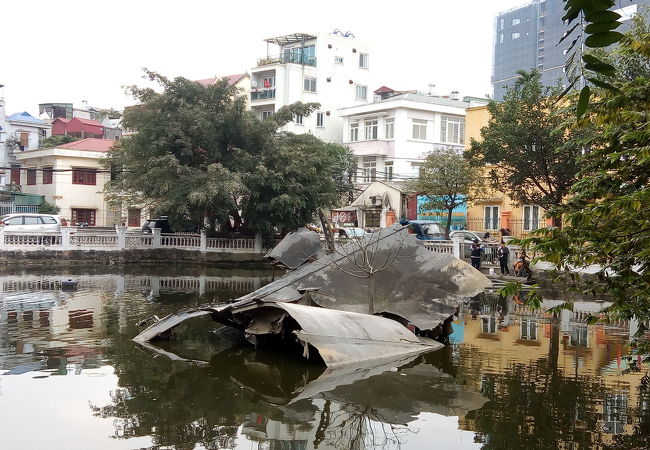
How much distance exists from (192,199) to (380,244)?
584 inches

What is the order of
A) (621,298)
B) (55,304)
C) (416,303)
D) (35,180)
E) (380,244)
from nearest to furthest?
1. (621,298)
2. (416,303)
3. (380,244)
4. (55,304)
5. (35,180)

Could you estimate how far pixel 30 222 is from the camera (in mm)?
30266

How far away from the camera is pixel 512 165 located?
26.4 metres

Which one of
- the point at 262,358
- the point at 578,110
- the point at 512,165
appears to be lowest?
the point at 262,358

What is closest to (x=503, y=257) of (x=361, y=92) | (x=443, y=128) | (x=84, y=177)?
(x=443, y=128)

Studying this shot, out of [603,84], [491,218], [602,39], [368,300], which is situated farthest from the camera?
[491,218]

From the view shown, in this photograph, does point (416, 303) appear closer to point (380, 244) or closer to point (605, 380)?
point (380, 244)

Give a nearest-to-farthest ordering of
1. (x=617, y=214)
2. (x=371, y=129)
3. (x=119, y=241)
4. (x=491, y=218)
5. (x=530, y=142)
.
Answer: (x=617, y=214)
(x=530, y=142)
(x=119, y=241)
(x=491, y=218)
(x=371, y=129)

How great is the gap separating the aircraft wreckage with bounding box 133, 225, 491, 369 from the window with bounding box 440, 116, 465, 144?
34288 millimetres

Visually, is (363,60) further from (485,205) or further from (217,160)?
(217,160)

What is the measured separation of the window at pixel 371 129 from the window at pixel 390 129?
923 mm

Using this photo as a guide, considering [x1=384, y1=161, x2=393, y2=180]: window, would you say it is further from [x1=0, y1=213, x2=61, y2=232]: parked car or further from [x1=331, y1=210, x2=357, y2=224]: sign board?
[x1=0, y1=213, x2=61, y2=232]: parked car

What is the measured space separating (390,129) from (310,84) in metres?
9.09

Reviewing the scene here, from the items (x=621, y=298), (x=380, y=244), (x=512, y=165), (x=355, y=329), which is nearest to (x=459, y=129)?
(x=512, y=165)
